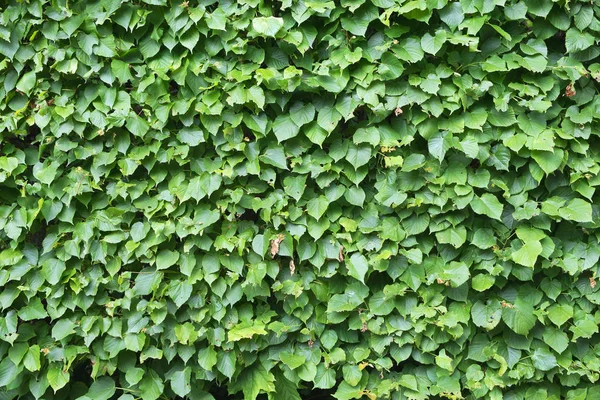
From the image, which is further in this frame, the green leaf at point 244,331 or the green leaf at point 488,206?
the green leaf at point 244,331

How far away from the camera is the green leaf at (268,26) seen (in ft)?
7.79

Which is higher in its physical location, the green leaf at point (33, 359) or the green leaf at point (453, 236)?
the green leaf at point (453, 236)

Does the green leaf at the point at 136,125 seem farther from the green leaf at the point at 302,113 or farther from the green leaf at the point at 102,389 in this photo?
the green leaf at the point at 102,389

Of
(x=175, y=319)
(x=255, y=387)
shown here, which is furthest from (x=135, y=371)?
(x=255, y=387)

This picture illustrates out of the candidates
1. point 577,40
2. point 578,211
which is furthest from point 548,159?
point 577,40

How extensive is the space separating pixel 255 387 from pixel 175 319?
20.7 inches

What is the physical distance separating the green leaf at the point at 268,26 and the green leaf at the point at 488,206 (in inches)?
46.6

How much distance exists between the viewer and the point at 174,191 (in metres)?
2.58

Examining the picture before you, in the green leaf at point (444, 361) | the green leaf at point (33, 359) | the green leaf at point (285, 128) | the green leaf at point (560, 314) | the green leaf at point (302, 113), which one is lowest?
the green leaf at point (444, 361)

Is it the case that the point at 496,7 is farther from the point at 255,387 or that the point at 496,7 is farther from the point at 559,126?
the point at 255,387

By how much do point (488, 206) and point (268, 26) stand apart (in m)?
1.28

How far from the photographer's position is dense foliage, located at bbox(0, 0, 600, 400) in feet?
8.07

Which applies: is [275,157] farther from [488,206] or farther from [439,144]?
[488,206]

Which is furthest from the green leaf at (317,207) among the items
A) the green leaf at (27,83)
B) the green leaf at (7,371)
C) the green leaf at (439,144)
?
the green leaf at (7,371)
